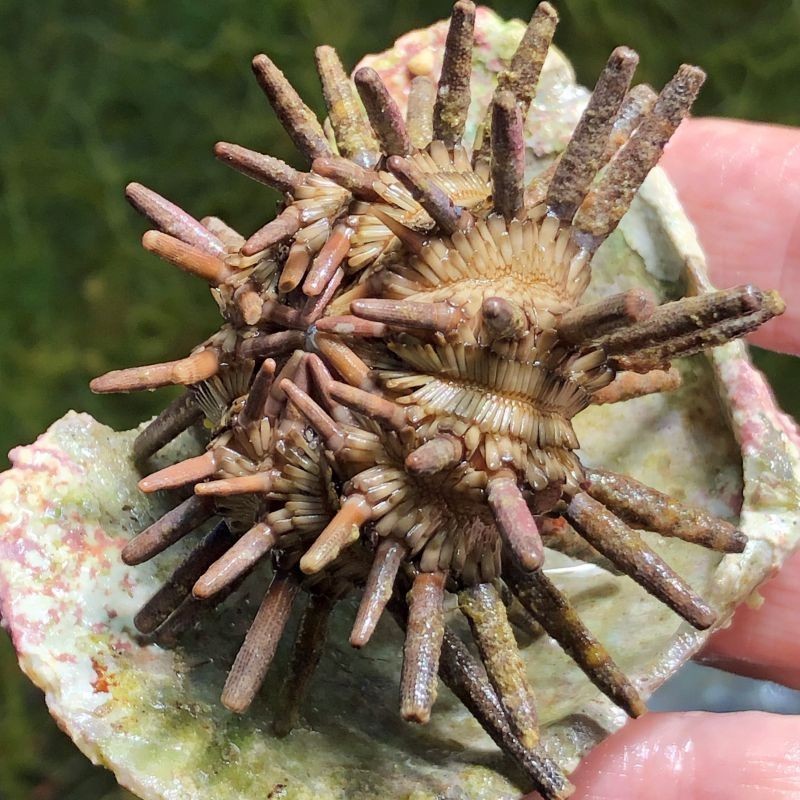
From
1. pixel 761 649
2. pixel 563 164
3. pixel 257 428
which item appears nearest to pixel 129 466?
pixel 257 428

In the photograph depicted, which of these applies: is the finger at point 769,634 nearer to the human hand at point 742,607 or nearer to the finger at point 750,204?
the human hand at point 742,607

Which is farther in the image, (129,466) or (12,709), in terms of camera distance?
(12,709)

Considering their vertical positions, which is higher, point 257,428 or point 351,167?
point 351,167

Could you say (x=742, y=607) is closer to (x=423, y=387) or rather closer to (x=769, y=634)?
(x=769, y=634)

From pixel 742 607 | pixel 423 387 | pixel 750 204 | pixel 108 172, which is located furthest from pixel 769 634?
pixel 108 172

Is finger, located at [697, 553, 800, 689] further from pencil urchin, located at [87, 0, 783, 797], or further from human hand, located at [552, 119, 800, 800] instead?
pencil urchin, located at [87, 0, 783, 797]

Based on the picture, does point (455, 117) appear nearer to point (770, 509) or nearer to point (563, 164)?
point (563, 164)

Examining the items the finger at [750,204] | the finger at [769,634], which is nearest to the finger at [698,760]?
the finger at [769,634]
